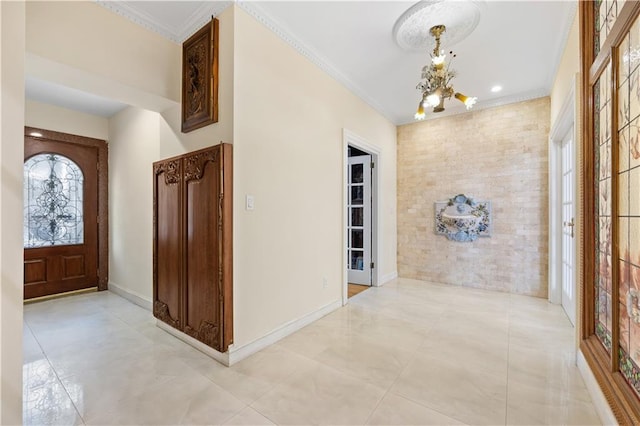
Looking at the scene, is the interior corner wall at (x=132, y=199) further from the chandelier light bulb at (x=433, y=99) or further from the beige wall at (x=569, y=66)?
the beige wall at (x=569, y=66)

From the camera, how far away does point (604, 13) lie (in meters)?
1.71

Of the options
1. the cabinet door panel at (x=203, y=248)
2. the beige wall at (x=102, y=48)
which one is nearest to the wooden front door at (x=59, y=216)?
the beige wall at (x=102, y=48)

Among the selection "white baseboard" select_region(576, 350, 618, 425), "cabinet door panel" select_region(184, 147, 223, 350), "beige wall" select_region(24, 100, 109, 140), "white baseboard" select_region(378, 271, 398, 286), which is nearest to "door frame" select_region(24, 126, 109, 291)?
"beige wall" select_region(24, 100, 109, 140)

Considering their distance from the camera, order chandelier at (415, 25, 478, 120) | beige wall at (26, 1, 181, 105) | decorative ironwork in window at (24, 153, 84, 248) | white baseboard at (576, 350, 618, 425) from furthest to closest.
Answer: decorative ironwork in window at (24, 153, 84, 248), chandelier at (415, 25, 478, 120), beige wall at (26, 1, 181, 105), white baseboard at (576, 350, 618, 425)

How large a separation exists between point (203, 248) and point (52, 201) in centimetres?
321

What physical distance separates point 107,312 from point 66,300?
1019 millimetres

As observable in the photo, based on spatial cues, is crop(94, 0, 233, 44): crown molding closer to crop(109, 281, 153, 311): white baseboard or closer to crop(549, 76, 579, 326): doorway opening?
crop(109, 281, 153, 311): white baseboard

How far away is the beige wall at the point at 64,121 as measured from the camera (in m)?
3.71

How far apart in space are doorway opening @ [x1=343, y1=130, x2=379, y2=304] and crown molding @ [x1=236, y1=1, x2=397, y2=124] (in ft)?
2.69

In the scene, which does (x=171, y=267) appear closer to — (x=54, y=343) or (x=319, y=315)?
(x=54, y=343)

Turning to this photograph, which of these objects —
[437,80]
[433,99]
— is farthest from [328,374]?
[437,80]

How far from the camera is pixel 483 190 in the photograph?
Result: 4188 mm

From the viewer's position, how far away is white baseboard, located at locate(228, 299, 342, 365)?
7.15 ft

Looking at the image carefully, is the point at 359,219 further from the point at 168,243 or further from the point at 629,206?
the point at 629,206
